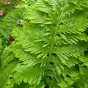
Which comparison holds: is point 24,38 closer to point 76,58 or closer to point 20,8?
point 76,58

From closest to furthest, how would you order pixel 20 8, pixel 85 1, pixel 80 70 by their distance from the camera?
pixel 80 70 → pixel 85 1 → pixel 20 8

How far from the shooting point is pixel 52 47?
243cm

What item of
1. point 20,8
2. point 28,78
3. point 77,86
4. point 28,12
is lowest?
point 77,86

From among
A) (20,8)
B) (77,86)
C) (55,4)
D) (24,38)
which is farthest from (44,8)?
(20,8)

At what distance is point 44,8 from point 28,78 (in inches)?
27.1

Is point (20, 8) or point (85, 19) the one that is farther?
point (20, 8)

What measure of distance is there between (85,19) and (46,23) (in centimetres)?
37

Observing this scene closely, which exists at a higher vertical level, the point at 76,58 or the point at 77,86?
the point at 76,58

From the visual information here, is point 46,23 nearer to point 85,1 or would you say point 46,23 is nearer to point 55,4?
point 55,4

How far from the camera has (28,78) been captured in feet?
7.73

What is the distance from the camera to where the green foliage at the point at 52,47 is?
2359mm

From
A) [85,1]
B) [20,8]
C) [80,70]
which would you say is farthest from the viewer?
[20,8]

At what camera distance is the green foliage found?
2.36m

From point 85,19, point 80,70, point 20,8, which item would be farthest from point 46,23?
point 20,8
